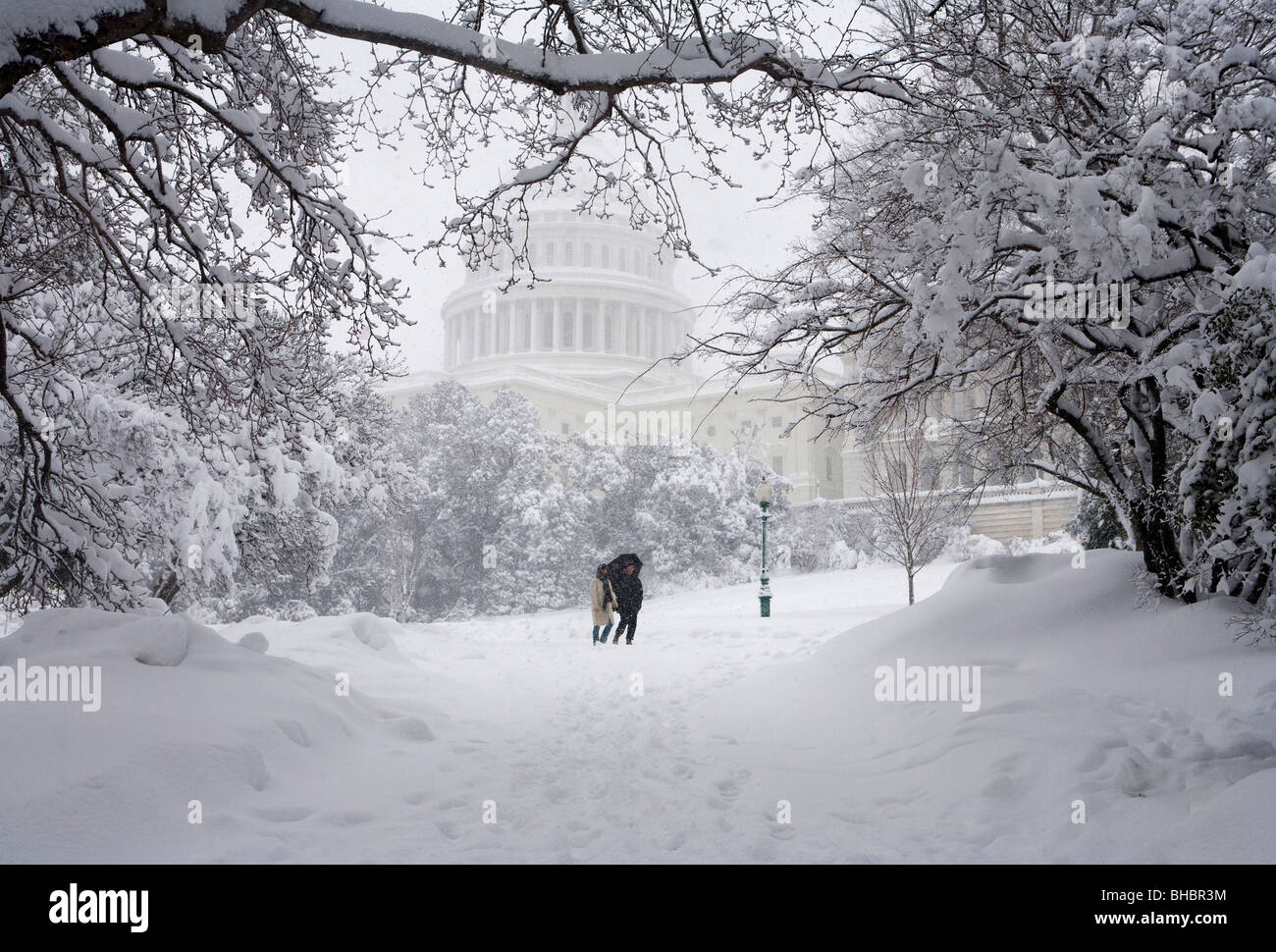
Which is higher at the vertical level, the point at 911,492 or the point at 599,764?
the point at 911,492

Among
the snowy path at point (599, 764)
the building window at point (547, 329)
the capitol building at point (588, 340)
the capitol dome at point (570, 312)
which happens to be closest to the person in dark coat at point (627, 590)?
the snowy path at point (599, 764)

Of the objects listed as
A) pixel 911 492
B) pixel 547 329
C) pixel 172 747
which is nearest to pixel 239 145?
pixel 172 747

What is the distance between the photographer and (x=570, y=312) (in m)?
80.7

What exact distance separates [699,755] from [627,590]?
1006cm

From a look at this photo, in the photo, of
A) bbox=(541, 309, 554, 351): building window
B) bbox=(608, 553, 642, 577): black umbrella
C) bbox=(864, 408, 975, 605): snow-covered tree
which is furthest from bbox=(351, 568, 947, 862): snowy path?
bbox=(541, 309, 554, 351): building window

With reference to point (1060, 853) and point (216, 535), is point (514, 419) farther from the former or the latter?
point (1060, 853)

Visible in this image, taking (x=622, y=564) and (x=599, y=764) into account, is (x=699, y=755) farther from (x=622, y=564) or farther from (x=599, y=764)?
(x=622, y=564)

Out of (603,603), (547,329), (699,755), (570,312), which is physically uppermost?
(570,312)

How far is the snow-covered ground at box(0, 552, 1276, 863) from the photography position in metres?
4.27

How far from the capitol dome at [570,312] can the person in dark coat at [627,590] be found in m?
60.1

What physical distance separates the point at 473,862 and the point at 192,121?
19.8ft

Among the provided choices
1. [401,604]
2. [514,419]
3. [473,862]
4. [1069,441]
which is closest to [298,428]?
[473,862]

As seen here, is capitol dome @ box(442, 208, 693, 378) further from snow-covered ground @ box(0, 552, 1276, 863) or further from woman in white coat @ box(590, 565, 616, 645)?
snow-covered ground @ box(0, 552, 1276, 863)

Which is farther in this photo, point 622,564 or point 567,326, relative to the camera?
point 567,326
